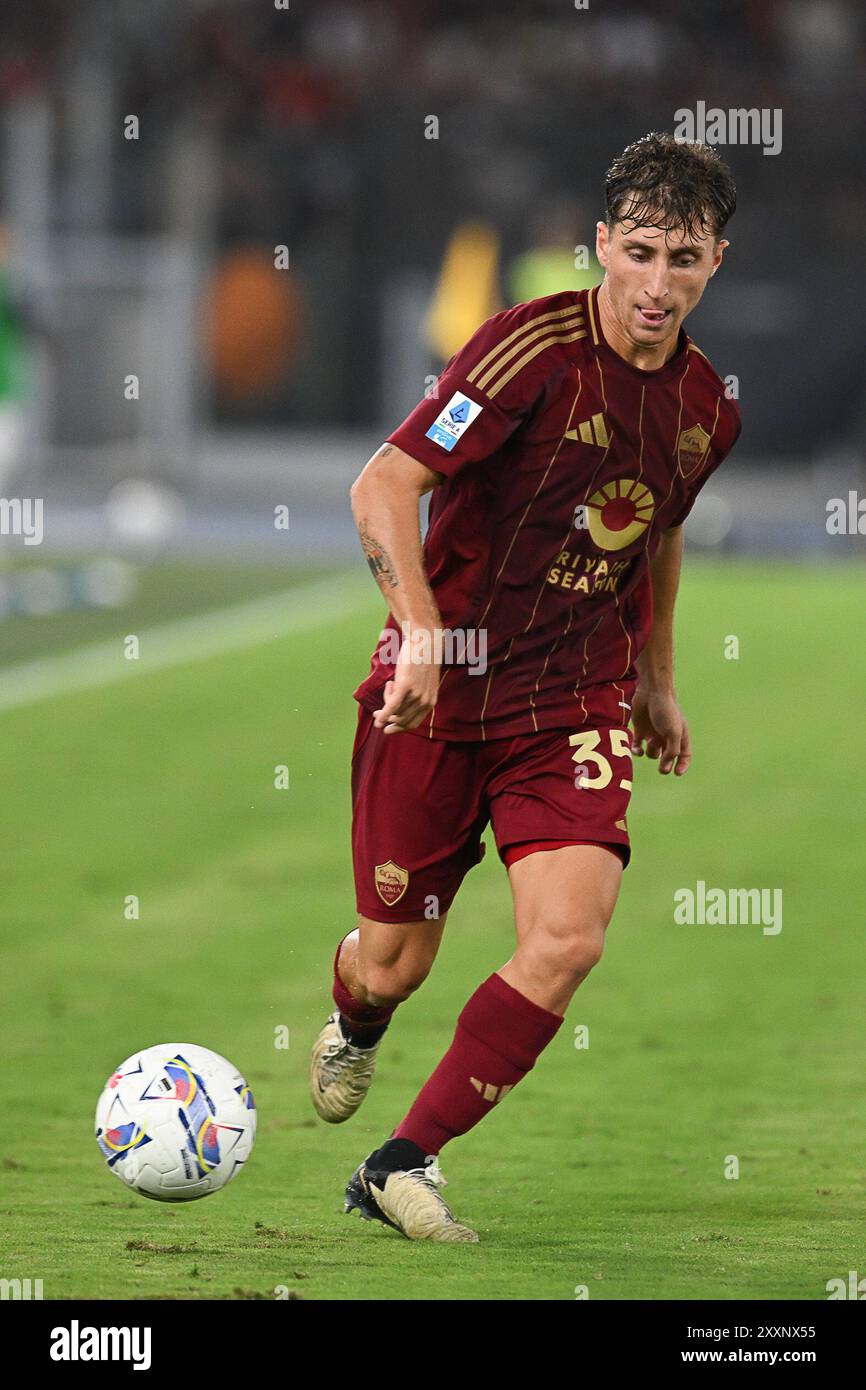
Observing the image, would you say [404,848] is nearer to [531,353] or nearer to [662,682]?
[662,682]

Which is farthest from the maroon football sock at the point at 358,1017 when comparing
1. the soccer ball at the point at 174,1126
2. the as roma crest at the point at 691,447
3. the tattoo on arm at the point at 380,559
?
the as roma crest at the point at 691,447

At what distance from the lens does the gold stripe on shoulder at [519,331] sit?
4555 millimetres

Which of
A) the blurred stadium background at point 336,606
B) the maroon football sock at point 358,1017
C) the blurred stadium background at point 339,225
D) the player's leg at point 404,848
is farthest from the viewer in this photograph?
the blurred stadium background at point 339,225

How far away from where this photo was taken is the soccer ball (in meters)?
4.61

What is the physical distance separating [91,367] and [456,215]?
3.87 metres

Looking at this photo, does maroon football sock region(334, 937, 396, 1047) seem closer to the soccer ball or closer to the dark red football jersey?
the soccer ball

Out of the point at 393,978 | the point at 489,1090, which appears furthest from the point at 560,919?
the point at 393,978

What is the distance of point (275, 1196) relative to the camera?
5.03 metres

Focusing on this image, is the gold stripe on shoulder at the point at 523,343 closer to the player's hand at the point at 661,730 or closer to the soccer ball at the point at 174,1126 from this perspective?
the player's hand at the point at 661,730

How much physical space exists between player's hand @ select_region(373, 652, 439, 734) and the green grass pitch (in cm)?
99

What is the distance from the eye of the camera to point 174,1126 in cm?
462

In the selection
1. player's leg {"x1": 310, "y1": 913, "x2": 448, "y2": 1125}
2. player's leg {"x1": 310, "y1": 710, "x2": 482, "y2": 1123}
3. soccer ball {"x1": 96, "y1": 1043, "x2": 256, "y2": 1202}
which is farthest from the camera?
player's leg {"x1": 310, "y1": 913, "x2": 448, "y2": 1125}

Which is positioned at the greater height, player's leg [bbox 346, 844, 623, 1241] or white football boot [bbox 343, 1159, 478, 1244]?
player's leg [bbox 346, 844, 623, 1241]

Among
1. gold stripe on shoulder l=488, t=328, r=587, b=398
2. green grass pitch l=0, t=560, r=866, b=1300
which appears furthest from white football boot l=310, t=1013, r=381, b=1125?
gold stripe on shoulder l=488, t=328, r=587, b=398
